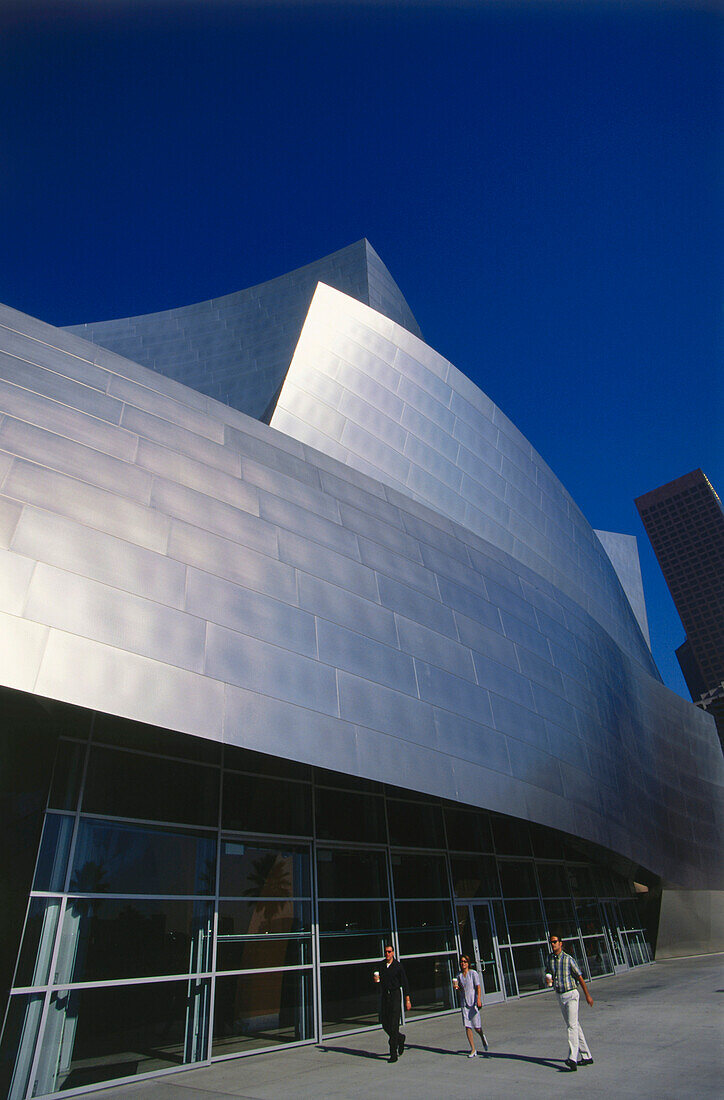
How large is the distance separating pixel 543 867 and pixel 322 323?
602 inches

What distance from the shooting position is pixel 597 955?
61.0ft

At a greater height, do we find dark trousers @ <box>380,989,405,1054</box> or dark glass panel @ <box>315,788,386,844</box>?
dark glass panel @ <box>315,788,386,844</box>

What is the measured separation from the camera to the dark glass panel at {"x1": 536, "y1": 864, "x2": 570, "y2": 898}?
55.4ft

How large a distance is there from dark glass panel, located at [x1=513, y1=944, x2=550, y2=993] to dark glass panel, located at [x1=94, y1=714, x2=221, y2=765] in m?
9.44

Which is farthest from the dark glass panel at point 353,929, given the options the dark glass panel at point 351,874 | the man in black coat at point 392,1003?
the man in black coat at point 392,1003

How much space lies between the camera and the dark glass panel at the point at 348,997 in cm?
1061

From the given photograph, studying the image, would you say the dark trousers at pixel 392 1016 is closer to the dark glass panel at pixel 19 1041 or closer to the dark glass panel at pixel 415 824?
the dark glass panel at pixel 415 824

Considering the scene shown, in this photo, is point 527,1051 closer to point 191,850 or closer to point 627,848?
point 191,850

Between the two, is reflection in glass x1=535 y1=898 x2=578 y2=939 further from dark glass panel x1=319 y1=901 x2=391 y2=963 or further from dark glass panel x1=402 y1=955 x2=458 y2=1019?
dark glass panel x1=319 y1=901 x2=391 y2=963

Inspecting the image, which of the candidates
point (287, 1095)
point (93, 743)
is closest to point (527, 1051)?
point (287, 1095)

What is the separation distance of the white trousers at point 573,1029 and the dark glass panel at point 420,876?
497cm

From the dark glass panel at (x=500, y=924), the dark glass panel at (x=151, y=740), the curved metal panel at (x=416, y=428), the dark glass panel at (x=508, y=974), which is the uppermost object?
the curved metal panel at (x=416, y=428)

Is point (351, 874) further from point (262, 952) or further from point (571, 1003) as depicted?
point (571, 1003)

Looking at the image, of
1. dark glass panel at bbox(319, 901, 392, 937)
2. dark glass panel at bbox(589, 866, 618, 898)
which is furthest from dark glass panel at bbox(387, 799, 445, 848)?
dark glass panel at bbox(589, 866, 618, 898)
